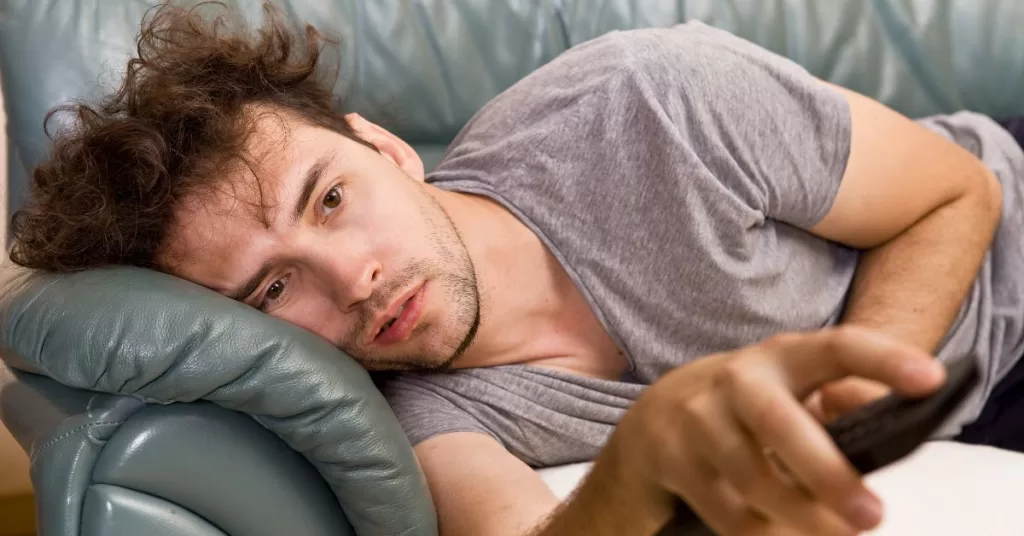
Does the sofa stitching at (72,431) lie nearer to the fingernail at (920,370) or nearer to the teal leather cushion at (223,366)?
the teal leather cushion at (223,366)

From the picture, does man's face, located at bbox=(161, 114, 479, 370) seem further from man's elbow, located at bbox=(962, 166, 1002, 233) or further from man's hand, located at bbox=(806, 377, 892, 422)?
man's elbow, located at bbox=(962, 166, 1002, 233)

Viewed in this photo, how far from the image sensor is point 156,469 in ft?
2.46

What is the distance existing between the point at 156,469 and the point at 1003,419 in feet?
3.55

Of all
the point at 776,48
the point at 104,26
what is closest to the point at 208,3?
the point at 104,26

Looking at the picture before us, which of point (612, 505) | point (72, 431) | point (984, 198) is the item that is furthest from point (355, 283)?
point (984, 198)

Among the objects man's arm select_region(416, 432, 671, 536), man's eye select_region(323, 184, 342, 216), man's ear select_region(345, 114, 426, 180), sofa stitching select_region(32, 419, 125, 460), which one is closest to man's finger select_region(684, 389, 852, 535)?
man's arm select_region(416, 432, 671, 536)

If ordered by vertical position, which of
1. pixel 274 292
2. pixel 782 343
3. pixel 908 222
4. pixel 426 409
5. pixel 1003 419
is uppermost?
pixel 782 343

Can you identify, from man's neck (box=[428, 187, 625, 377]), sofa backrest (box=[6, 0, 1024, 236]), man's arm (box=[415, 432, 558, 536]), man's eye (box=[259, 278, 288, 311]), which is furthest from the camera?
sofa backrest (box=[6, 0, 1024, 236])

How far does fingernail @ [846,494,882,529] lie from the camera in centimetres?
38

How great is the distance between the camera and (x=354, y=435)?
2.77 feet

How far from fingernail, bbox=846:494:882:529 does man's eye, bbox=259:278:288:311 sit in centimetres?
77

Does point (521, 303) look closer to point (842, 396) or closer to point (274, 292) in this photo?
point (274, 292)

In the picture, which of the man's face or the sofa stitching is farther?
the man's face

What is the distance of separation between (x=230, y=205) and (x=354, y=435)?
1.05ft
